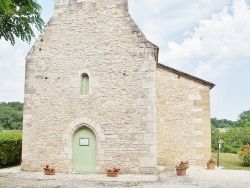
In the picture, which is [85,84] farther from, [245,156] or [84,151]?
[245,156]

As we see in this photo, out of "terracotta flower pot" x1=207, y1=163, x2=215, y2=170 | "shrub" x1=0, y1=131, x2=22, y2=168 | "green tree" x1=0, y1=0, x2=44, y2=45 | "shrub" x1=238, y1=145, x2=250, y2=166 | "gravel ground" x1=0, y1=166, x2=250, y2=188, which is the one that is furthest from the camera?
"shrub" x1=238, y1=145, x2=250, y2=166

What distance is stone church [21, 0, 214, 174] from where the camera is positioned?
11992mm

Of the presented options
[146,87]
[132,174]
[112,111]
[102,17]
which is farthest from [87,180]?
[102,17]

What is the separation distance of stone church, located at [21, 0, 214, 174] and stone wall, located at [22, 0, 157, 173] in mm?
36

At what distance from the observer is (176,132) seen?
14828 millimetres

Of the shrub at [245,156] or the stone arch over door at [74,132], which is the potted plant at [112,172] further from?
the shrub at [245,156]

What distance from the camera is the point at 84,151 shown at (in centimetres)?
1245

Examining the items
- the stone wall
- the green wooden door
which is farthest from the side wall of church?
the green wooden door

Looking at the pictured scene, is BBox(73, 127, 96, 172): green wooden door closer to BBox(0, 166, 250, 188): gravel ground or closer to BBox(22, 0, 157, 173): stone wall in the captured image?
BBox(22, 0, 157, 173): stone wall

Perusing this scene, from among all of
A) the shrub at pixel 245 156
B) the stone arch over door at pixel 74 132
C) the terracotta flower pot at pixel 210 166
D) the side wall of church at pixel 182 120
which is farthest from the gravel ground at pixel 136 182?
the shrub at pixel 245 156

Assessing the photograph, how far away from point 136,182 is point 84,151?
304cm

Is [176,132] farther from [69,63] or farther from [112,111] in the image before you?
[69,63]

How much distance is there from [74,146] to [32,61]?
3.92 m

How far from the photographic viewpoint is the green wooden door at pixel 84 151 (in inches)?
485
